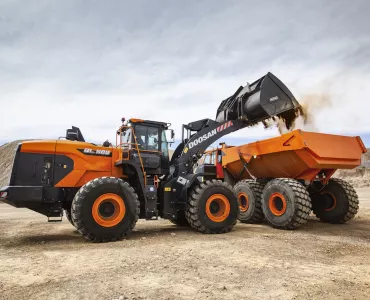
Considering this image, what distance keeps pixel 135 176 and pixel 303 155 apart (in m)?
4.33

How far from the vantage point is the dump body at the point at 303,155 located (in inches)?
331

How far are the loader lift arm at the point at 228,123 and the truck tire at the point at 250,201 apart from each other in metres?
2.03

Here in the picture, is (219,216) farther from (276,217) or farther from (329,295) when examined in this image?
(329,295)

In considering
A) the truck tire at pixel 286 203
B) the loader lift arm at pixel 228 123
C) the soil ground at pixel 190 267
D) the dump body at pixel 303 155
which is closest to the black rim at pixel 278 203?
the truck tire at pixel 286 203

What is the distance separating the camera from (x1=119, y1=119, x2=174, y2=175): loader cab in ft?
27.9

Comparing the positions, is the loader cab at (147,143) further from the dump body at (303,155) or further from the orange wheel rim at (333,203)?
the orange wheel rim at (333,203)

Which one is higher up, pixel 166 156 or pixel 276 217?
pixel 166 156

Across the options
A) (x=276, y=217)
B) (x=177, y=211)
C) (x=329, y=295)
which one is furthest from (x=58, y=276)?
(x=276, y=217)

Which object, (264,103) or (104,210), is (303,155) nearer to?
(264,103)

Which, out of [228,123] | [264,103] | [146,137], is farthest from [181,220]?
[264,103]

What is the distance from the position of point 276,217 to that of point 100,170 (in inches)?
189

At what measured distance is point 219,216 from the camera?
27.5ft

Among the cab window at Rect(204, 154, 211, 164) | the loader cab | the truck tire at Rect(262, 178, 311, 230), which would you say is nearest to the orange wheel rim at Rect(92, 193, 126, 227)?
the loader cab

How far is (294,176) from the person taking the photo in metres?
9.46
